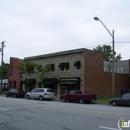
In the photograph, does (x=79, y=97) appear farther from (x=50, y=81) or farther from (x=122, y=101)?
(x=50, y=81)

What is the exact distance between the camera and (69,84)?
112ft

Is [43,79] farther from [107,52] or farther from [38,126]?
[107,52]

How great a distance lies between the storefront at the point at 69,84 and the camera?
32.7 meters

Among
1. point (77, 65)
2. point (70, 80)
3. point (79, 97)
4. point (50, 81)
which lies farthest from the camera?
point (50, 81)

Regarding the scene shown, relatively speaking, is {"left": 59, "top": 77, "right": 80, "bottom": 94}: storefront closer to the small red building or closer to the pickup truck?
the pickup truck

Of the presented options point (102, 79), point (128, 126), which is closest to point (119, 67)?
point (102, 79)

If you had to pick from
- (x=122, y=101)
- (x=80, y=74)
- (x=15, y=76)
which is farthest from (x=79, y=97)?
(x=15, y=76)

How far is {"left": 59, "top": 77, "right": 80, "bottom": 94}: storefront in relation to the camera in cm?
3266

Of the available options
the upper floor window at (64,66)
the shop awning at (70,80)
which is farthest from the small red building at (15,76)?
the shop awning at (70,80)

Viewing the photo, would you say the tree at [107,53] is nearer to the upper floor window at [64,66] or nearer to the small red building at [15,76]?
the small red building at [15,76]

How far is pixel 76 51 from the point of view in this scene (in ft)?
109

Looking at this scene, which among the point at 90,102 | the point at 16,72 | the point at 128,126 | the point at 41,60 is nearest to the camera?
the point at 128,126

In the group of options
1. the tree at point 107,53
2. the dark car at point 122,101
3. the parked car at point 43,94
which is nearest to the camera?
the dark car at point 122,101

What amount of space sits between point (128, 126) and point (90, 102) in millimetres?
16330
